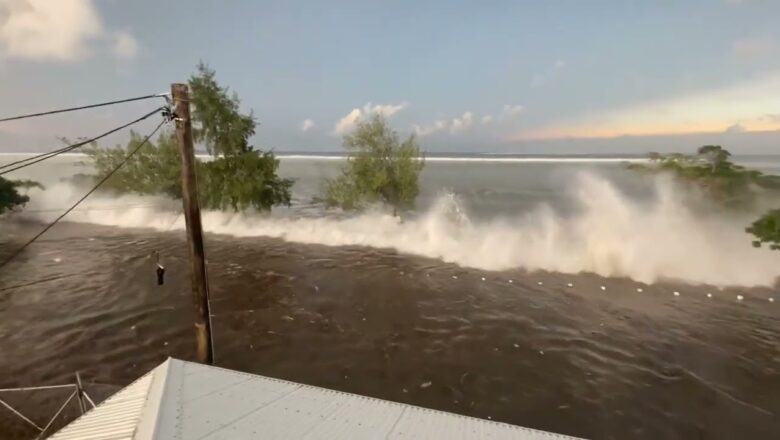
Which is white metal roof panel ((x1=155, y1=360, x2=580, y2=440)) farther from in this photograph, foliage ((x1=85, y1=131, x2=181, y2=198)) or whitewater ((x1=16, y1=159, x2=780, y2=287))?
foliage ((x1=85, y1=131, x2=181, y2=198))

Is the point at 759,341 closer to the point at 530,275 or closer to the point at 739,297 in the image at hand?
the point at 739,297

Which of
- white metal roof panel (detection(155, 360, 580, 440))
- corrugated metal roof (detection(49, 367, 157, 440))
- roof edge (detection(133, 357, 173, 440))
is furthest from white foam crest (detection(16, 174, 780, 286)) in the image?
corrugated metal roof (detection(49, 367, 157, 440))

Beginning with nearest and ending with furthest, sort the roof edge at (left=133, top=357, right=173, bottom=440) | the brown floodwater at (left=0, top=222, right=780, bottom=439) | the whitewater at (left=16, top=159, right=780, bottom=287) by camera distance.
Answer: the roof edge at (left=133, top=357, right=173, bottom=440) < the brown floodwater at (left=0, top=222, right=780, bottom=439) < the whitewater at (left=16, top=159, right=780, bottom=287)

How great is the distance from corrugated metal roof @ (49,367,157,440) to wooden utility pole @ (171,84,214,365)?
129 inches

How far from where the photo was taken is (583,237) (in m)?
26.1

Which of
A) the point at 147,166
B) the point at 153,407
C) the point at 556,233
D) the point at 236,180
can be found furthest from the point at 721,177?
the point at 147,166

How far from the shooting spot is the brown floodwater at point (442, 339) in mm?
10484

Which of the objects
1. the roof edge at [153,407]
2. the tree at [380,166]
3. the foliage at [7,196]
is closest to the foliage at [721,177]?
the tree at [380,166]

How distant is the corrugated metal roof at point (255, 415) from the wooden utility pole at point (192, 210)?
2.84m

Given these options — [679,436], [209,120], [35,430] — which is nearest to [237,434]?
[35,430]

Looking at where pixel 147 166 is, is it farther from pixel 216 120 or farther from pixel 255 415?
pixel 255 415

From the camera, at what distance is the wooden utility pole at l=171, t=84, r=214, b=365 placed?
809 centimetres

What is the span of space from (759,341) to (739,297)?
17.4 ft

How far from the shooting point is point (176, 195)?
36625 millimetres
